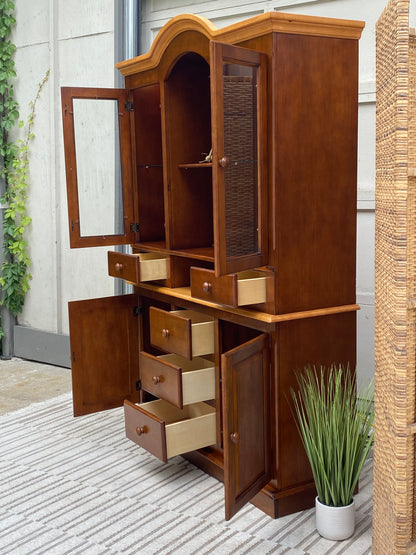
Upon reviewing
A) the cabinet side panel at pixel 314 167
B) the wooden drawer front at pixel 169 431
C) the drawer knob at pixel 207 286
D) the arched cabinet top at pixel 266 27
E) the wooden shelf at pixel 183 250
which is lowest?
the wooden drawer front at pixel 169 431

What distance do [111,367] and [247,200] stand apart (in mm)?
1384

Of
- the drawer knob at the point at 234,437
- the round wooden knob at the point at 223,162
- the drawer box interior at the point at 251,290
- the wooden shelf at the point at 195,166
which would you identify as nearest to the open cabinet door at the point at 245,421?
the drawer knob at the point at 234,437

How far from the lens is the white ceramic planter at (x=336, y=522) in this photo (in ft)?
8.44

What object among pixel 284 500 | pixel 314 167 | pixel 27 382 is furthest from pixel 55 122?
pixel 284 500

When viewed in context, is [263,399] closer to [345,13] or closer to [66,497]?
[66,497]

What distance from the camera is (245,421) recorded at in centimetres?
257

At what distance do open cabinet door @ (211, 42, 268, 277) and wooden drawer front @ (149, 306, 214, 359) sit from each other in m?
0.48

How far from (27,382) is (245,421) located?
2.44 metres

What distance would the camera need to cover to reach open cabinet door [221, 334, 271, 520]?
246 cm

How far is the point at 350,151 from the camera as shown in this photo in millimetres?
2746

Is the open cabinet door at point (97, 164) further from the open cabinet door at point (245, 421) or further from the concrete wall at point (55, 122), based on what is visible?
the open cabinet door at point (245, 421)

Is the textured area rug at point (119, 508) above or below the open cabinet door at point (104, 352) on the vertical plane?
below

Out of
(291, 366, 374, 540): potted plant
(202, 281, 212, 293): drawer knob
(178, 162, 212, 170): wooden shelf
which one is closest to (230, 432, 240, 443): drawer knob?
(291, 366, 374, 540): potted plant

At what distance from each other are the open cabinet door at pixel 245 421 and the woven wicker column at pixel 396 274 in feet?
1.61
